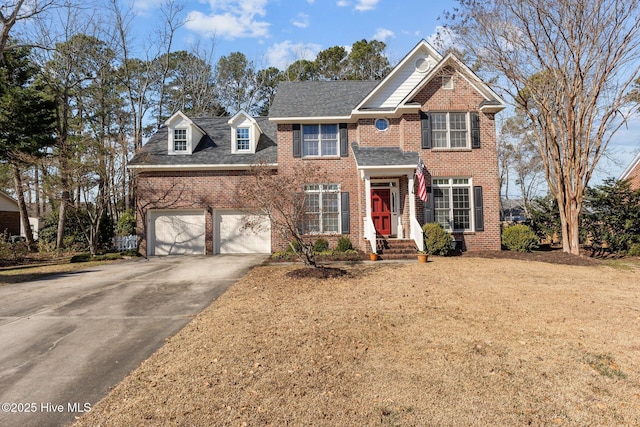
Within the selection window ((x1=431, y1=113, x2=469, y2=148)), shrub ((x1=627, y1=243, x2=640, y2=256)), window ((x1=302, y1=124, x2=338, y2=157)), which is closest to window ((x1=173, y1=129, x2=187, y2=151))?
window ((x1=302, y1=124, x2=338, y2=157))

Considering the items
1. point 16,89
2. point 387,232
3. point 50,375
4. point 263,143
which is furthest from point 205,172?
point 50,375

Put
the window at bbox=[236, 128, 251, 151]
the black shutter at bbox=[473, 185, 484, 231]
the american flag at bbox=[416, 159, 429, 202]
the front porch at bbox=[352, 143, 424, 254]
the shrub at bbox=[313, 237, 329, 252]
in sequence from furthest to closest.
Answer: the window at bbox=[236, 128, 251, 151] → the black shutter at bbox=[473, 185, 484, 231] → the shrub at bbox=[313, 237, 329, 252] → the front porch at bbox=[352, 143, 424, 254] → the american flag at bbox=[416, 159, 429, 202]

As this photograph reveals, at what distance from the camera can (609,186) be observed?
1444cm

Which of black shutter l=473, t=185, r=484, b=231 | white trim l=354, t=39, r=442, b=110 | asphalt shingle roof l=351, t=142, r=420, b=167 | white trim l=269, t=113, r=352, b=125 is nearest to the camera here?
asphalt shingle roof l=351, t=142, r=420, b=167

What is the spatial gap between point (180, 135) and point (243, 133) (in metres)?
3.13

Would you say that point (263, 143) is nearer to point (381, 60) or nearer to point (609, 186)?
point (609, 186)

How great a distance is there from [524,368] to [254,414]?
3.17 m

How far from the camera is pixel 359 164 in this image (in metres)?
13.4

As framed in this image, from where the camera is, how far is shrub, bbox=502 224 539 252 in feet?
44.5

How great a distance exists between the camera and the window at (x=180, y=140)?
16672mm

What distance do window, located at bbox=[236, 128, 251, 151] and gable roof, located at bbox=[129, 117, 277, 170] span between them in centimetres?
47

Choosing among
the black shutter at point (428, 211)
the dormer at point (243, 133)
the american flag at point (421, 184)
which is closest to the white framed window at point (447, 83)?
the american flag at point (421, 184)

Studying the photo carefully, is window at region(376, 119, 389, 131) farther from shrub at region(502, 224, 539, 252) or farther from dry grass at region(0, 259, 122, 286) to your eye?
dry grass at region(0, 259, 122, 286)

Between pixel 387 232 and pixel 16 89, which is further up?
pixel 16 89
